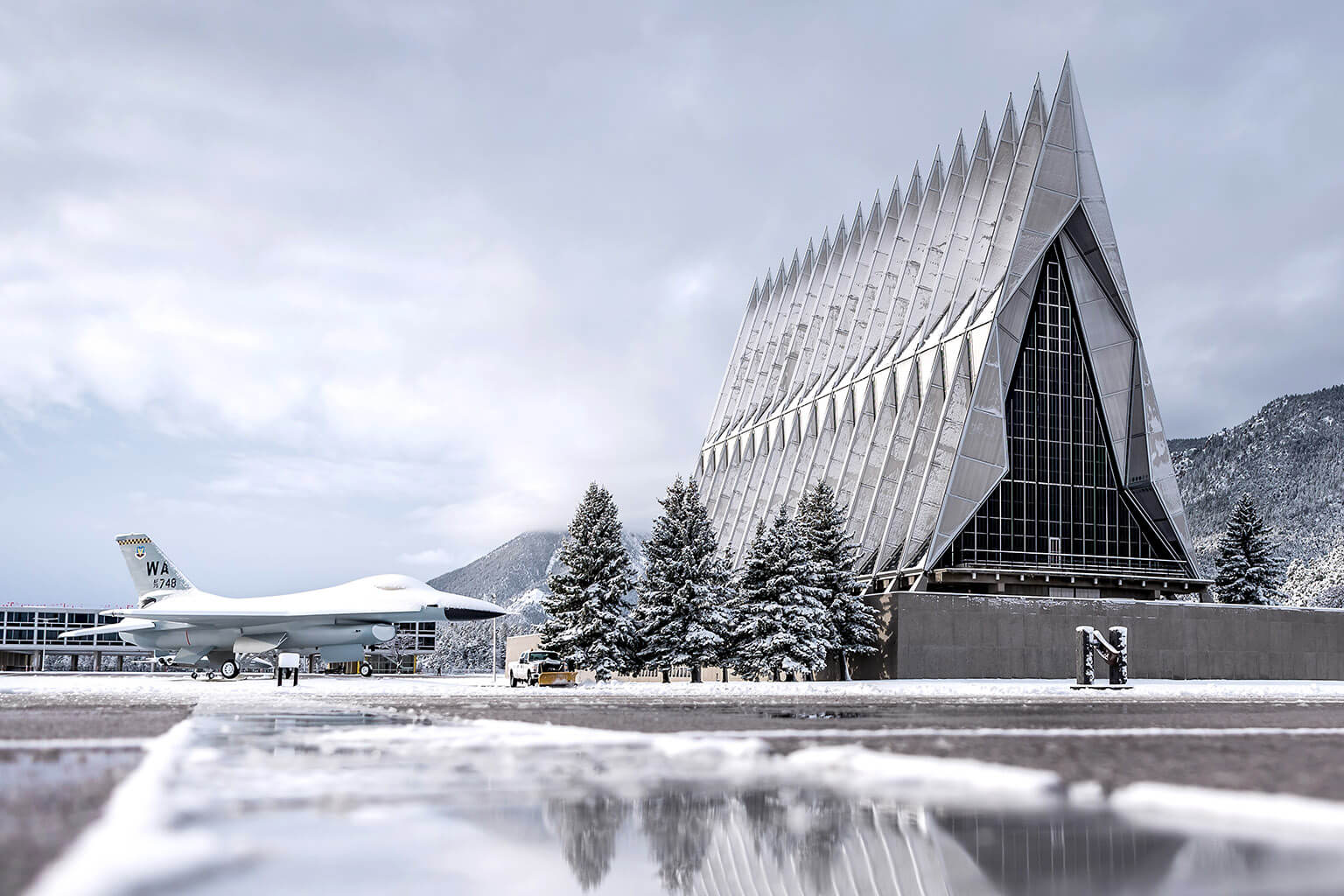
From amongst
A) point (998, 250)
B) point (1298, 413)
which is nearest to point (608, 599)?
point (998, 250)

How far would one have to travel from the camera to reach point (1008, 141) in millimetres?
55781

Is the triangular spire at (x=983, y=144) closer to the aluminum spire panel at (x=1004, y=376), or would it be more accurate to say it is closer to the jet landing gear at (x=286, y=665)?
the aluminum spire panel at (x=1004, y=376)

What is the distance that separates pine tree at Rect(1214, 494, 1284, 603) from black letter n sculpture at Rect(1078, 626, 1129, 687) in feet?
104

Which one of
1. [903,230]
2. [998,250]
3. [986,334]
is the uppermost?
[903,230]

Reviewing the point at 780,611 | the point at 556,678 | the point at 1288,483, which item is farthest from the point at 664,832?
the point at 1288,483

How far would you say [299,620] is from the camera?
47469mm

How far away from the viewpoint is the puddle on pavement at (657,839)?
3234 millimetres

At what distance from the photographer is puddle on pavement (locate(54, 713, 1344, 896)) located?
323 centimetres

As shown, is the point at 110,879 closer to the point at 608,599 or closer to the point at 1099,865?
the point at 1099,865

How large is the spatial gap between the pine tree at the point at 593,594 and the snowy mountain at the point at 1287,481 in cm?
12782

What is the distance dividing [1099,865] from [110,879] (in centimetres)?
296

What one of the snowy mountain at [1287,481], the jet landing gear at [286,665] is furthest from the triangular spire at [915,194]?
the snowy mountain at [1287,481]

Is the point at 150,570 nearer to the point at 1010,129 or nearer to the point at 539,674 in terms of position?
the point at 539,674

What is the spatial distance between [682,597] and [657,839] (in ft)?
135
